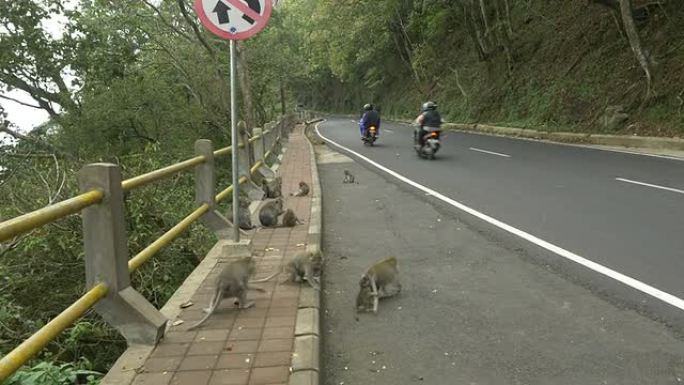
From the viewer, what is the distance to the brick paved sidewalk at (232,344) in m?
3.59

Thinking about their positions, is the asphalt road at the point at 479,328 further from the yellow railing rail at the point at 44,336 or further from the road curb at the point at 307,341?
the yellow railing rail at the point at 44,336

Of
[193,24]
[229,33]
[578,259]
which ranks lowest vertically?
[578,259]

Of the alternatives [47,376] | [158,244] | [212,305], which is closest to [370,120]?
[158,244]

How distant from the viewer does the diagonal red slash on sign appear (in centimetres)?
557

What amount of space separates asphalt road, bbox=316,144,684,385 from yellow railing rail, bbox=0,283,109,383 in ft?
5.24

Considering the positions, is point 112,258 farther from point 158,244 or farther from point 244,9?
point 244,9

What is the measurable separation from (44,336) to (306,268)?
266 cm

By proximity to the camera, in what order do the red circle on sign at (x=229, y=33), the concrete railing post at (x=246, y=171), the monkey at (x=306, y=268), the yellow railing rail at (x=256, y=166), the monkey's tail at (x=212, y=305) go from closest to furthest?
the monkey's tail at (x=212, y=305) < the monkey at (x=306, y=268) < the red circle on sign at (x=229, y=33) < the concrete railing post at (x=246, y=171) < the yellow railing rail at (x=256, y=166)

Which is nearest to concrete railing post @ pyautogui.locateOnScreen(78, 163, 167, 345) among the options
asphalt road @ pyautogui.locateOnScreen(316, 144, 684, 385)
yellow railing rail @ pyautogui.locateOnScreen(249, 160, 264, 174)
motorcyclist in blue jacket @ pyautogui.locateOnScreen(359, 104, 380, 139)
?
asphalt road @ pyautogui.locateOnScreen(316, 144, 684, 385)

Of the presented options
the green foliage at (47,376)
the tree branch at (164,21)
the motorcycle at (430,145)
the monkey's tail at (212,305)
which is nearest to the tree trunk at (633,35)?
the motorcycle at (430,145)

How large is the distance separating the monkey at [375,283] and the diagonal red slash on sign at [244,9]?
269 centimetres

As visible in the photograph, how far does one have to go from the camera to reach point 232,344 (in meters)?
4.06

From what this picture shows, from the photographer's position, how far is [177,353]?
3934 mm

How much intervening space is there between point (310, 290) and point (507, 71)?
27.0 metres
